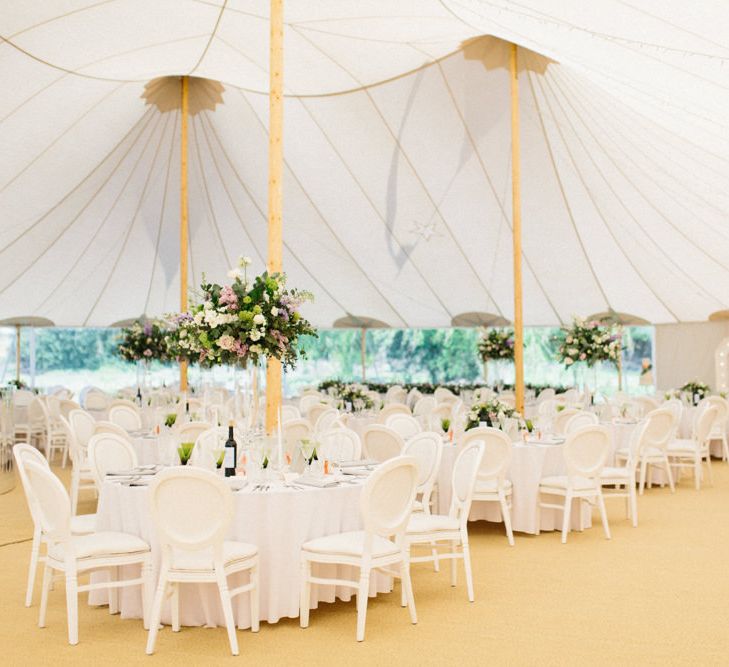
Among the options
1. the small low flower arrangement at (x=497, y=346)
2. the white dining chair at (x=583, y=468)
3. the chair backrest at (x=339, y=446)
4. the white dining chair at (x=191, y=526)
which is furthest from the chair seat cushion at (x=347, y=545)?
the small low flower arrangement at (x=497, y=346)

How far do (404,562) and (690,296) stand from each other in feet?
35.0

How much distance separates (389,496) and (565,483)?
2915mm

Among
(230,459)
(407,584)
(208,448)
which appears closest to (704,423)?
(407,584)

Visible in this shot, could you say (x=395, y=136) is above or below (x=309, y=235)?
above

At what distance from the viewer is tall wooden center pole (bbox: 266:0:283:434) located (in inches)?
254

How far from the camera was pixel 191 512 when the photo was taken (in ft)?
13.8

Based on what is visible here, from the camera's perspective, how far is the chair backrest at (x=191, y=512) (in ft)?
13.7

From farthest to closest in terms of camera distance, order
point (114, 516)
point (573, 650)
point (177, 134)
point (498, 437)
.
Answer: point (177, 134) → point (498, 437) → point (114, 516) → point (573, 650)

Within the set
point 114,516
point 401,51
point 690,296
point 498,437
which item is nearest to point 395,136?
point 401,51

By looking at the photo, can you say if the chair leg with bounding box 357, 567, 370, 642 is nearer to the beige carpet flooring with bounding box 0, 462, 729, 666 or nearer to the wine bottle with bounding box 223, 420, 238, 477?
the beige carpet flooring with bounding box 0, 462, 729, 666

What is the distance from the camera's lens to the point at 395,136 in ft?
39.3

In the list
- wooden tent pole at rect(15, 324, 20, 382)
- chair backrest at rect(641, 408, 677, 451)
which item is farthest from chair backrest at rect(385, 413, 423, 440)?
wooden tent pole at rect(15, 324, 20, 382)

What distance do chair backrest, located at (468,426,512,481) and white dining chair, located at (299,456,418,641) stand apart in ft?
7.19

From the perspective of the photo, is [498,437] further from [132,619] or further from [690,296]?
[690,296]
